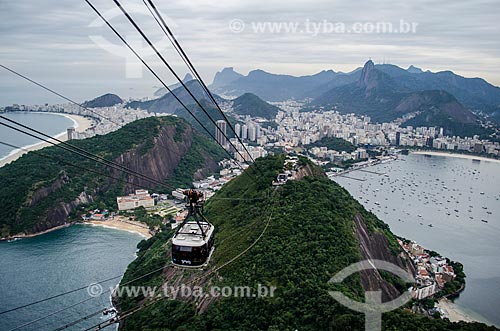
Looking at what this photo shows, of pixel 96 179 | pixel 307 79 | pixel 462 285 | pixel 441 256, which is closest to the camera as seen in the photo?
pixel 462 285

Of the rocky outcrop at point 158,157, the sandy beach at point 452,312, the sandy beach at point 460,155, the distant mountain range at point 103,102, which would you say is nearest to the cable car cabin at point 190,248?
the sandy beach at point 452,312

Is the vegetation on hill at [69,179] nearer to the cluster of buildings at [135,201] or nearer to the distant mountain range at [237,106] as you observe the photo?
the cluster of buildings at [135,201]

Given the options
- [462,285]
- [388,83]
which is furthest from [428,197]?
[388,83]

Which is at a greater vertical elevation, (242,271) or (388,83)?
(388,83)

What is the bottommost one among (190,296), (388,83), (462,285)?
(462,285)

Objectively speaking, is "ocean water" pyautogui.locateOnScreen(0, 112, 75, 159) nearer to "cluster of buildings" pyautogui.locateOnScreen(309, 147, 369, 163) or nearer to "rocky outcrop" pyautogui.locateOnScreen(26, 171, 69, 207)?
"rocky outcrop" pyautogui.locateOnScreen(26, 171, 69, 207)

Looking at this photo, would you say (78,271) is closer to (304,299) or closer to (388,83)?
(304,299)
